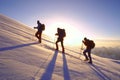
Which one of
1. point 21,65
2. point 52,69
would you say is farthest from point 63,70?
point 21,65

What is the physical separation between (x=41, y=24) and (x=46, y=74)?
10.9 meters

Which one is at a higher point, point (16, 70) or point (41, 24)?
point (41, 24)

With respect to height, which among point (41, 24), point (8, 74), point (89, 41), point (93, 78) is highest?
point (41, 24)

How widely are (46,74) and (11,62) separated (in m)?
1.72

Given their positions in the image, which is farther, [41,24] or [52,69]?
[41,24]

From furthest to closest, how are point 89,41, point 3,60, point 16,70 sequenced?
1. point 89,41
2. point 3,60
3. point 16,70

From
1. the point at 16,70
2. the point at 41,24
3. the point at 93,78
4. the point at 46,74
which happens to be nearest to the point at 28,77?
the point at 16,70

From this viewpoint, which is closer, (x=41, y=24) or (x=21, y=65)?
(x=21, y=65)

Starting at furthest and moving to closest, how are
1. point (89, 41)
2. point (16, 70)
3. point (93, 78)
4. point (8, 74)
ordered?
point (89, 41) < point (93, 78) < point (16, 70) < point (8, 74)

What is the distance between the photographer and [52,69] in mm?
11039

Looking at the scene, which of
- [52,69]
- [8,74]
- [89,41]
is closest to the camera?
[8,74]

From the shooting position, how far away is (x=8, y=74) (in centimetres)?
838

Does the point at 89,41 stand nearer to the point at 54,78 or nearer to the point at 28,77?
the point at 54,78

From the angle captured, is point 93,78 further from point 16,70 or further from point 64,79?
point 16,70
